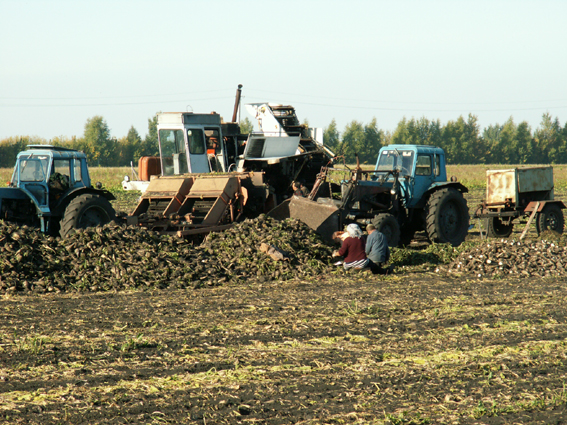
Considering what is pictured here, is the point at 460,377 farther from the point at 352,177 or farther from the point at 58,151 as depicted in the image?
the point at 58,151

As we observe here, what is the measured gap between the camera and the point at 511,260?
1238 centimetres

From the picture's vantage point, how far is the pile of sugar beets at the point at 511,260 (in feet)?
39.6

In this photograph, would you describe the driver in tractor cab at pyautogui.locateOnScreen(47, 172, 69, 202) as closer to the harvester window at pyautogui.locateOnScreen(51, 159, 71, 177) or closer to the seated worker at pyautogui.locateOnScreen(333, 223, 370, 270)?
the harvester window at pyautogui.locateOnScreen(51, 159, 71, 177)

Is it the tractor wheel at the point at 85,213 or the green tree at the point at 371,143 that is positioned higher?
the green tree at the point at 371,143

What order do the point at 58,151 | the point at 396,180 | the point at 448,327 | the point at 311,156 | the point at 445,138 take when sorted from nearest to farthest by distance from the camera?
the point at 448,327 < the point at 58,151 < the point at 396,180 < the point at 311,156 < the point at 445,138

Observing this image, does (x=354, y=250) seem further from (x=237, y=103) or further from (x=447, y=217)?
(x=237, y=103)

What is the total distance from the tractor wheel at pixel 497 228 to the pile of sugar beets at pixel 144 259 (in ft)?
24.6

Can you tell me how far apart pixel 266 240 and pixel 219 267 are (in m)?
1.25

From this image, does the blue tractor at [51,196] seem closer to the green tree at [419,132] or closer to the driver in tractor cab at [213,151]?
the driver in tractor cab at [213,151]

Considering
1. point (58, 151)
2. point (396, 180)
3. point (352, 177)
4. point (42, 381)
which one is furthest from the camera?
point (396, 180)

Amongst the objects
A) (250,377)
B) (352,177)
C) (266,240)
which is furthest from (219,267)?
(250,377)

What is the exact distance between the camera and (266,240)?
12.2m

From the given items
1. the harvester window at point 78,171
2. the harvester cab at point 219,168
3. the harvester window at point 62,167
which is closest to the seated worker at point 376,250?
the harvester cab at point 219,168

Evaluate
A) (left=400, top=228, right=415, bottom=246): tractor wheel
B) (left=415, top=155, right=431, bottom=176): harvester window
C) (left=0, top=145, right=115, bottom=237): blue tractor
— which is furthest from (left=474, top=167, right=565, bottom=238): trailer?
(left=0, top=145, right=115, bottom=237): blue tractor
